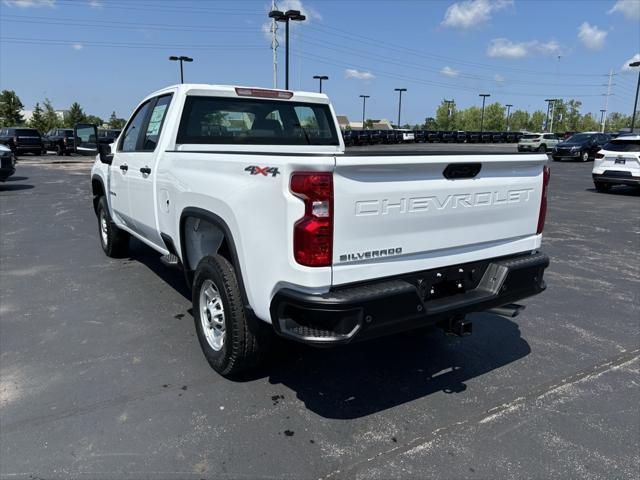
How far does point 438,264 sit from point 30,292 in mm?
4511

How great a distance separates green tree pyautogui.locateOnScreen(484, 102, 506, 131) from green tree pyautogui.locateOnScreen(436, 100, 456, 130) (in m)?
6.64

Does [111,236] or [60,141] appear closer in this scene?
[111,236]

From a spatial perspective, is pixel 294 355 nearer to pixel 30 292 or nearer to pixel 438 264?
pixel 438 264

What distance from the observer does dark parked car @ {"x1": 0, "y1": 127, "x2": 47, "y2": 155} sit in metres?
29.4

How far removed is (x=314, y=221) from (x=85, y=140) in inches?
190

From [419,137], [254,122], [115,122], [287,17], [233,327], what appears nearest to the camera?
[233,327]

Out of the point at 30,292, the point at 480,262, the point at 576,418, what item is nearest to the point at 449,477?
the point at 576,418

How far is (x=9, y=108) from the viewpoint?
53156 millimetres

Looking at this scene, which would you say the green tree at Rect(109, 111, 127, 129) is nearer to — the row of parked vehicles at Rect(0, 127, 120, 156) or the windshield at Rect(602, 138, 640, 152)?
the row of parked vehicles at Rect(0, 127, 120, 156)

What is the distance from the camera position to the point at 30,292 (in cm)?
535

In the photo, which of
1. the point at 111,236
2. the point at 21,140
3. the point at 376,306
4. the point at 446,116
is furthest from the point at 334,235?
the point at 446,116

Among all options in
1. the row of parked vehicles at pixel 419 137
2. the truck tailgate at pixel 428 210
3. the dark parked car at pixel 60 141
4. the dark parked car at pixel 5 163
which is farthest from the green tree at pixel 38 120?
the truck tailgate at pixel 428 210

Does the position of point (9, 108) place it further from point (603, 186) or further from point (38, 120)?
point (603, 186)

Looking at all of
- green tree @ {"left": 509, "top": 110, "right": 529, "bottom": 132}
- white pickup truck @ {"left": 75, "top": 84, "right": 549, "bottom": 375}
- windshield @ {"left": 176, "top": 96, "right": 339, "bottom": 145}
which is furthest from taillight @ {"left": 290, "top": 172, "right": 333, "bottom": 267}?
green tree @ {"left": 509, "top": 110, "right": 529, "bottom": 132}
